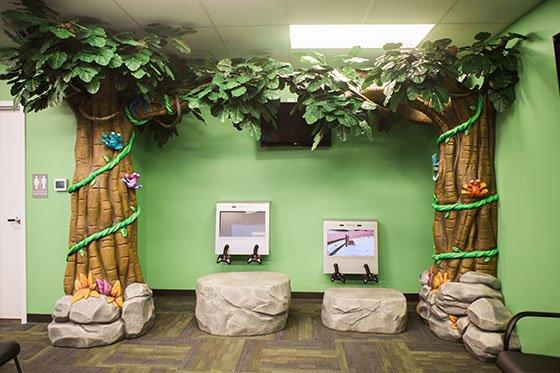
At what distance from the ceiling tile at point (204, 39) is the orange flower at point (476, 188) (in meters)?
2.47

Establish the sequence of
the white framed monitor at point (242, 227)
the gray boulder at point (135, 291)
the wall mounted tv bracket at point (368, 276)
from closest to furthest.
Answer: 1. the gray boulder at point (135, 291)
2. the wall mounted tv bracket at point (368, 276)
3. the white framed monitor at point (242, 227)

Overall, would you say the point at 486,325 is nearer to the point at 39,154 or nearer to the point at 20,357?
the point at 20,357

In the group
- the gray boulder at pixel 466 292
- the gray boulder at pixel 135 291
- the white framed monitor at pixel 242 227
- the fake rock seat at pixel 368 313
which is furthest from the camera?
the white framed monitor at pixel 242 227

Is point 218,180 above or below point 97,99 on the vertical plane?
below

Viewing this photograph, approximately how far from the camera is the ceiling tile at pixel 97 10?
2516 mm

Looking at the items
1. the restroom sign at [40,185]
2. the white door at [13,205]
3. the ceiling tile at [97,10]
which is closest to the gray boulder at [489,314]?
the ceiling tile at [97,10]

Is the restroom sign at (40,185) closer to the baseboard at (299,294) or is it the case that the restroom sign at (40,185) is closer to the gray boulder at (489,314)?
the baseboard at (299,294)

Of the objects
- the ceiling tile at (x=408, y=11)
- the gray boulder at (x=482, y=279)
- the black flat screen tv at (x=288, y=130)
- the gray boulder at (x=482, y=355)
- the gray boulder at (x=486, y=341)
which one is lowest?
the gray boulder at (x=482, y=355)

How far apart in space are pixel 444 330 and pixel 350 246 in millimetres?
1208

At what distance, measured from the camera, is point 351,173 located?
4.00 metres

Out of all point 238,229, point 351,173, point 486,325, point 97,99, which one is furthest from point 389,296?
point 97,99

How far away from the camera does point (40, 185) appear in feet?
11.0

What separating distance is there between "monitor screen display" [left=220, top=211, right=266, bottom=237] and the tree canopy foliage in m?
1.16

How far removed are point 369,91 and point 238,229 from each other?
6.52ft
